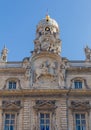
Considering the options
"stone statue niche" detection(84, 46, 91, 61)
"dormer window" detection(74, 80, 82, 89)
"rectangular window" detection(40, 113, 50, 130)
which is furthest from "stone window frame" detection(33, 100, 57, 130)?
"stone statue niche" detection(84, 46, 91, 61)

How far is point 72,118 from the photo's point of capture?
117 ft

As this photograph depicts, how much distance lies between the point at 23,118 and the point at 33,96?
240cm

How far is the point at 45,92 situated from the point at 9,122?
173 inches

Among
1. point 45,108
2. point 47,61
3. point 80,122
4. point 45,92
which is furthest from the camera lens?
point 47,61

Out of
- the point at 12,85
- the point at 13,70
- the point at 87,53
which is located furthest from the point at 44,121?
the point at 87,53

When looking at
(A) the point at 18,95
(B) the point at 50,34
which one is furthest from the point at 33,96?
(B) the point at 50,34

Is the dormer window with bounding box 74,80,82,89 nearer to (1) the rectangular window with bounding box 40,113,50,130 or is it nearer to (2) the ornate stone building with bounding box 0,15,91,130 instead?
(2) the ornate stone building with bounding box 0,15,91,130

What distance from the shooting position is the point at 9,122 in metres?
35.7

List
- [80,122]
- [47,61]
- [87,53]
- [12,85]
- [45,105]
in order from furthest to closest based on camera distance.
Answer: [87,53], [47,61], [12,85], [45,105], [80,122]

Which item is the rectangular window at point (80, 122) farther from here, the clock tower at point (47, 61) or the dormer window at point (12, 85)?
the dormer window at point (12, 85)

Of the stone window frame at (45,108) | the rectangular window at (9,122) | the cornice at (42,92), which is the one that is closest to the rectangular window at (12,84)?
the cornice at (42,92)

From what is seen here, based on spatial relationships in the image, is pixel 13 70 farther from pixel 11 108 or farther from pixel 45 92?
pixel 11 108

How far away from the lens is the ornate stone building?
35.5 metres

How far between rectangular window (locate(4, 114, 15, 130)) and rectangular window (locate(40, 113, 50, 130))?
2.61 m
